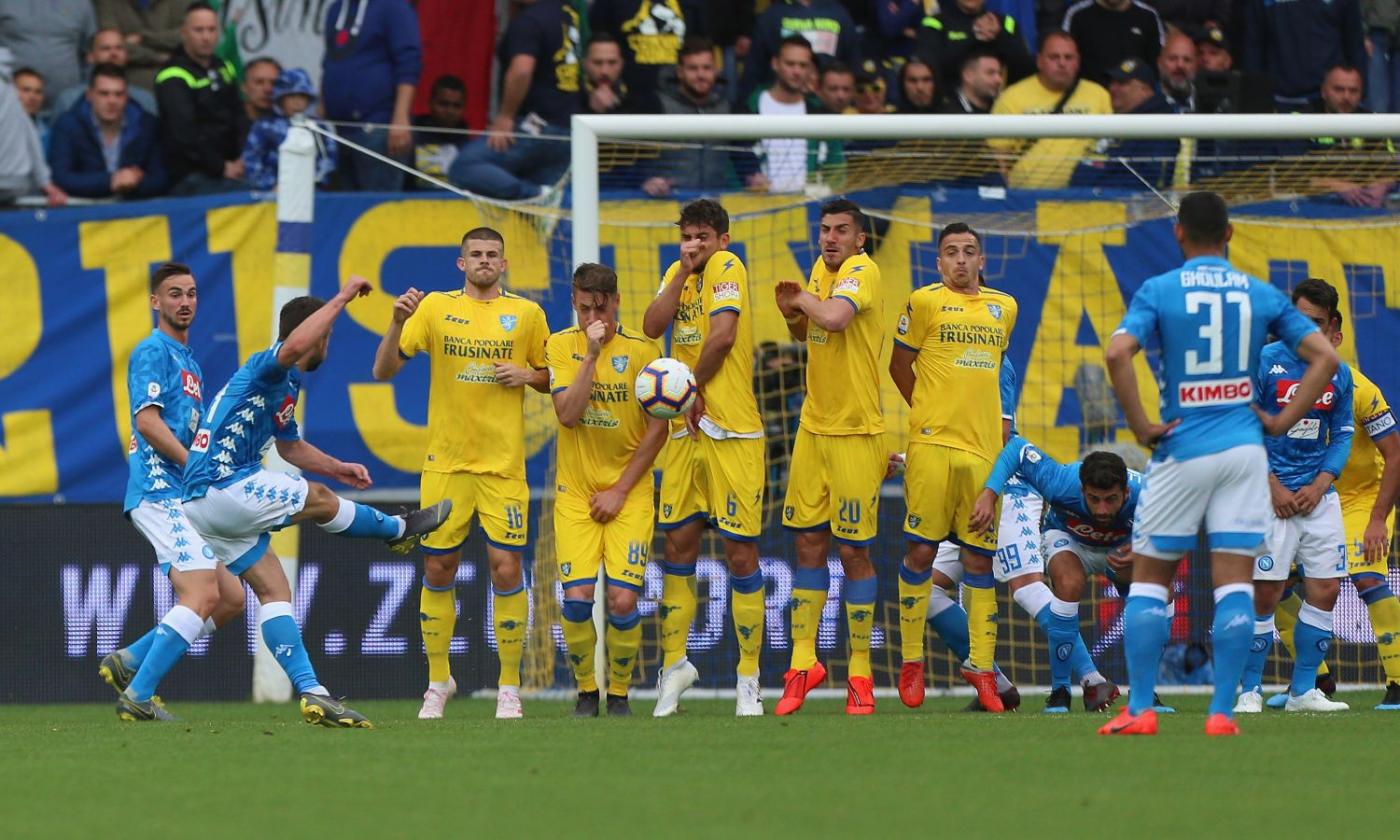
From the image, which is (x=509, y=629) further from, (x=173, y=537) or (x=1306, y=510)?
(x=1306, y=510)

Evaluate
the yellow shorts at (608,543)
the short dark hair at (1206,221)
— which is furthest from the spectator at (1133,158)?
the short dark hair at (1206,221)

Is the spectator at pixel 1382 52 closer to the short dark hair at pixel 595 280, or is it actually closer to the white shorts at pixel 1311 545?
the white shorts at pixel 1311 545

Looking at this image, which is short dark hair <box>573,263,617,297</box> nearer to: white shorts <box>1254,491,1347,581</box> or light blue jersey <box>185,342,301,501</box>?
light blue jersey <box>185,342,301,501</box>

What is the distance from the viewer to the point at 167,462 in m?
10.4

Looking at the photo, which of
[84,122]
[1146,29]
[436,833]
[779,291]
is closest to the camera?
[436,833]

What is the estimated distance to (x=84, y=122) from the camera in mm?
15109

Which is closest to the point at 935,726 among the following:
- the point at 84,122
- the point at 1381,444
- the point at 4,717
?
the point at 1381,444

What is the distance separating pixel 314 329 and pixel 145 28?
7.63 m

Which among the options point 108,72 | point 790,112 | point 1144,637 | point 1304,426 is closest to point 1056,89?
point 790,112

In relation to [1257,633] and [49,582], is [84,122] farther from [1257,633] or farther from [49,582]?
[1257,633]

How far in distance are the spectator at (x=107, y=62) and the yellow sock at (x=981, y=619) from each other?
7626mm

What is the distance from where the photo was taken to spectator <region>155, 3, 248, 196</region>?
1511 cm

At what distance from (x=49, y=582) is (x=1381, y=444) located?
8.42 m

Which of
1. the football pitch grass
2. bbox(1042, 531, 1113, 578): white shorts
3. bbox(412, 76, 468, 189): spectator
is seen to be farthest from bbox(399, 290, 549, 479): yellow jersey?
bbox(412, 76, 468, 189): spectator
